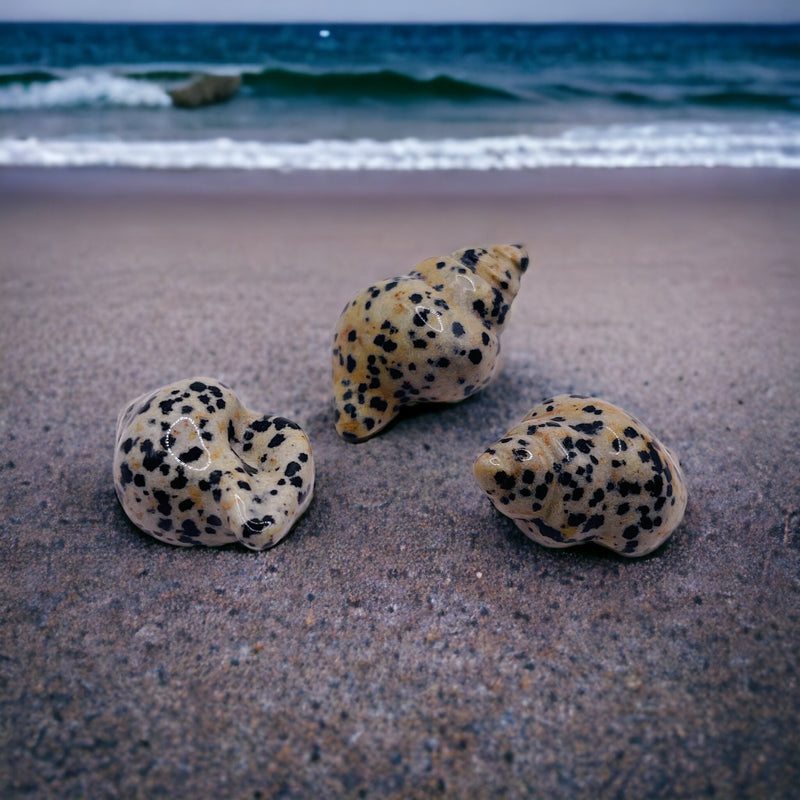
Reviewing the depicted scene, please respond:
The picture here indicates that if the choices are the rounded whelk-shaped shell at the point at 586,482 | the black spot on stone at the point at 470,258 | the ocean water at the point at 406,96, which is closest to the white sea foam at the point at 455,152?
the ocean water at the point at 406,96

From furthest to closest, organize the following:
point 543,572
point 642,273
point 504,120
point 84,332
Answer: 1. point 504,120
2. point 642,273
3. point 84,332
4. point 543,572

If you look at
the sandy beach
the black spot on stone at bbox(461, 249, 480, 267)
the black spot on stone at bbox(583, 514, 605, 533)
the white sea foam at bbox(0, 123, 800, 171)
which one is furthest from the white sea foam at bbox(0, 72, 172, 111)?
the black spot on stone at bbox(583, 514, 605, 533)

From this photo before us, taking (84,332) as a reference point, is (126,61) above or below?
above

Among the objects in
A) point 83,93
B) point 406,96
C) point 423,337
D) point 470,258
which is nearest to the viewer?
point 423,337

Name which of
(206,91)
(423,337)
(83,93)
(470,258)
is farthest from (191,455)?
(83,93)

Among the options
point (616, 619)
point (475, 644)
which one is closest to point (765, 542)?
point (616, 619)

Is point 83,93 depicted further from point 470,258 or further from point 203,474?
point 203,474

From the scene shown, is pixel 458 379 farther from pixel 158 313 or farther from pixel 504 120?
pixel 504 120

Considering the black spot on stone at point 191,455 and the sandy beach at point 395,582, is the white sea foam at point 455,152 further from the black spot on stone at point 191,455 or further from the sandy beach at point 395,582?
the black spot on stone at point 191,455
